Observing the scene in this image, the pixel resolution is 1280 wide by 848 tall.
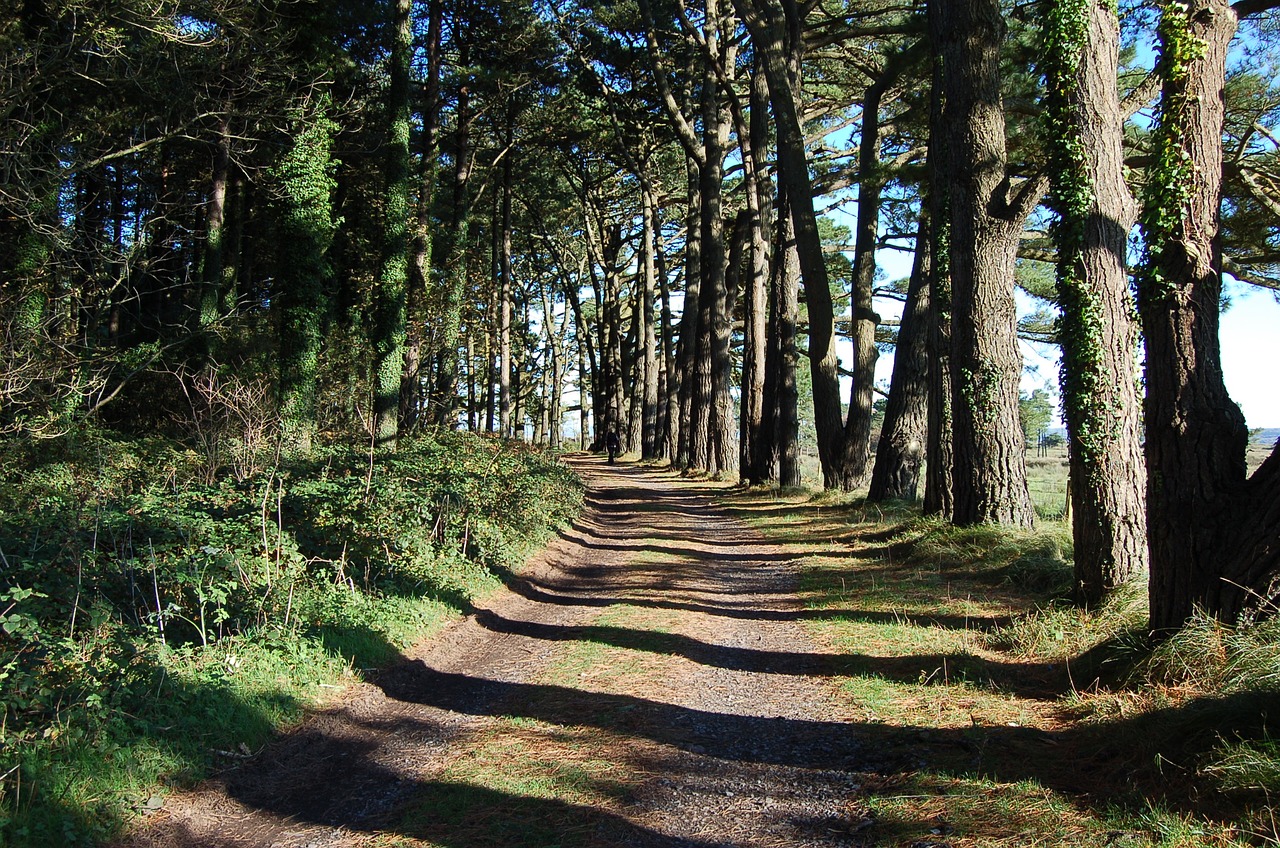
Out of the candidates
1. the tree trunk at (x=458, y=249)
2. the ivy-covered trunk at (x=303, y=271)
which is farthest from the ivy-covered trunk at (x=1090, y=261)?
the tree trunk at (x=458, y=249)

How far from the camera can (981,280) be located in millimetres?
9469

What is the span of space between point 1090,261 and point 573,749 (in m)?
5.73

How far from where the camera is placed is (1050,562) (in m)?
7.90

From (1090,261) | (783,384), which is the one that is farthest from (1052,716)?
(783,384)

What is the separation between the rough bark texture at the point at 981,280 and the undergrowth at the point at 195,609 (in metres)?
5.91

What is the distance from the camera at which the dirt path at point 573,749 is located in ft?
13.0

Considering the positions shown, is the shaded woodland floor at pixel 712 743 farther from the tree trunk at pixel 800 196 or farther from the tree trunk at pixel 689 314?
the tree trunk at pixel 689 314

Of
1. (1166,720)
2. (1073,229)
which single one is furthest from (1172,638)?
(1073,229)

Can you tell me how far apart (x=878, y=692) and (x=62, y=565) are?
558cm

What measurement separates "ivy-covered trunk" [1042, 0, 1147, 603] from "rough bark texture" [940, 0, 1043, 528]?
7.59 feet

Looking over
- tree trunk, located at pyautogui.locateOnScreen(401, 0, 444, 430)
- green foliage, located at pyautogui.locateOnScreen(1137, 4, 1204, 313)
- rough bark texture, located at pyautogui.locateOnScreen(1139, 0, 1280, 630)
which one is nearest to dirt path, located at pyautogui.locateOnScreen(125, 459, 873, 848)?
rough bark texture, located at pyautogui.locateOnScreen(1139, 0, 1280, 630)

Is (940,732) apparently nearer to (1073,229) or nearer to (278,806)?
(278,806)

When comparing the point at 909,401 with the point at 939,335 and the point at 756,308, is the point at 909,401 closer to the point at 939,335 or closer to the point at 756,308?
the point at 939,335

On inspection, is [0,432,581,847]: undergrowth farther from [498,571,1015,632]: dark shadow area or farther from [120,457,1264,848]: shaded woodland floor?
[498,571,1015,632]: dark shadow area
